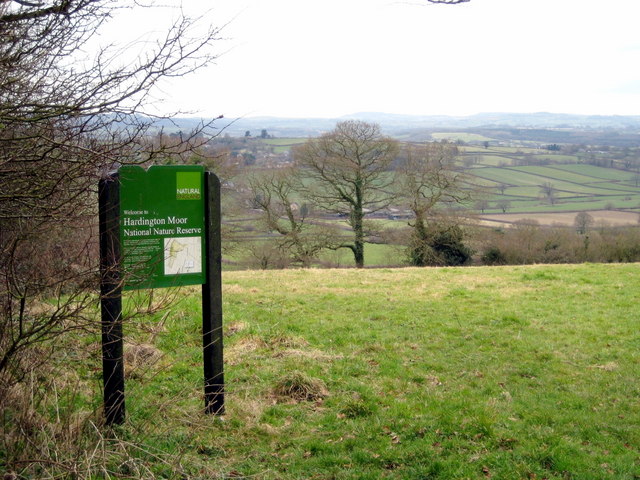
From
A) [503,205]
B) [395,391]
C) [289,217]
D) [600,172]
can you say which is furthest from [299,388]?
[600,172]

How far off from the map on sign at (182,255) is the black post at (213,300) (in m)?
0.13

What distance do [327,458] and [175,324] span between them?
503 cm

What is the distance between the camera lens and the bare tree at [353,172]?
35.6 meters

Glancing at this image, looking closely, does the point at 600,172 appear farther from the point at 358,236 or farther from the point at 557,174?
the point at 358,236

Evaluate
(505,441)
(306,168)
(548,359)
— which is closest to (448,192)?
(306,168)

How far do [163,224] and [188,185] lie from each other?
47 cm

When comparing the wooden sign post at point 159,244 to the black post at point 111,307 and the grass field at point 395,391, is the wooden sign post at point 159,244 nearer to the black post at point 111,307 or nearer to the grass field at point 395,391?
the black post at point 111,307

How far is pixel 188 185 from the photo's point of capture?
6109 millimetres

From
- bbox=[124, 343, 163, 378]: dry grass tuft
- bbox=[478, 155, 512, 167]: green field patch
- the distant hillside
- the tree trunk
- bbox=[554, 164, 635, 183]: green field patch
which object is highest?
the distant hillside

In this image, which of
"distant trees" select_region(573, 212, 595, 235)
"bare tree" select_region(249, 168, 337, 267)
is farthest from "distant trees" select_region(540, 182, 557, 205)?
Result: "bare tree" select_region(249, 168, 337, 267)

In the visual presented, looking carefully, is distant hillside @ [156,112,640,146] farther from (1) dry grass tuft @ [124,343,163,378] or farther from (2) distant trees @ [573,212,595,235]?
(2) distant trees @ [573,212,595,235]

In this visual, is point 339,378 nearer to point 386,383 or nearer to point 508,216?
point 386,383

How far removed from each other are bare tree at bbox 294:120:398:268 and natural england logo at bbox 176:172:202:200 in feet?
96.1

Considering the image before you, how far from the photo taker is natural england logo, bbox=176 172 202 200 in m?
6.05
